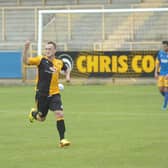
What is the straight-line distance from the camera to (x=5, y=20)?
133ft

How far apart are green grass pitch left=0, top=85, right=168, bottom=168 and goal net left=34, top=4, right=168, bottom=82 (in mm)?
7905

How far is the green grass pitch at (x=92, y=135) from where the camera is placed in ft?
32.3

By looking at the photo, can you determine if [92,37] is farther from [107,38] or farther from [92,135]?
[92,135]

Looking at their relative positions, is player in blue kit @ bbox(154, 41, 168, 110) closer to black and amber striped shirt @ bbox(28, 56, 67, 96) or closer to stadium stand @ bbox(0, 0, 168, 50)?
black and amber striped shirt @ bbox(28, 56, 67, 96)

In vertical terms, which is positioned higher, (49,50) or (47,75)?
(49,50)

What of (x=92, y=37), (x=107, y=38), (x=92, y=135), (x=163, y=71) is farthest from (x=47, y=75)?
(x=92, y=37)

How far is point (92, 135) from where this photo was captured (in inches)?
511

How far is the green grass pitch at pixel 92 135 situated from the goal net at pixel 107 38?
311 inches

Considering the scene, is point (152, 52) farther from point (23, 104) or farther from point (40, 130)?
point (40, 130)

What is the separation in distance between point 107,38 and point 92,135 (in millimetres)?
24098

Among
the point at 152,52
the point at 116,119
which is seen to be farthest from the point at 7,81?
the point at 116,119

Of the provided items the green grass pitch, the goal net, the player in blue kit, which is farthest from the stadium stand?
the player in blue kit

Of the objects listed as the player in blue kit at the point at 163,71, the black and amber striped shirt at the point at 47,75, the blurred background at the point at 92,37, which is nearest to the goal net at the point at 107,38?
the blurred background at the point at 92,37

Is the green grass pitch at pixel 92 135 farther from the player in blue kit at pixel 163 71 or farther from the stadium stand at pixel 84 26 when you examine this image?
the stadium stand at pixel 84 26
